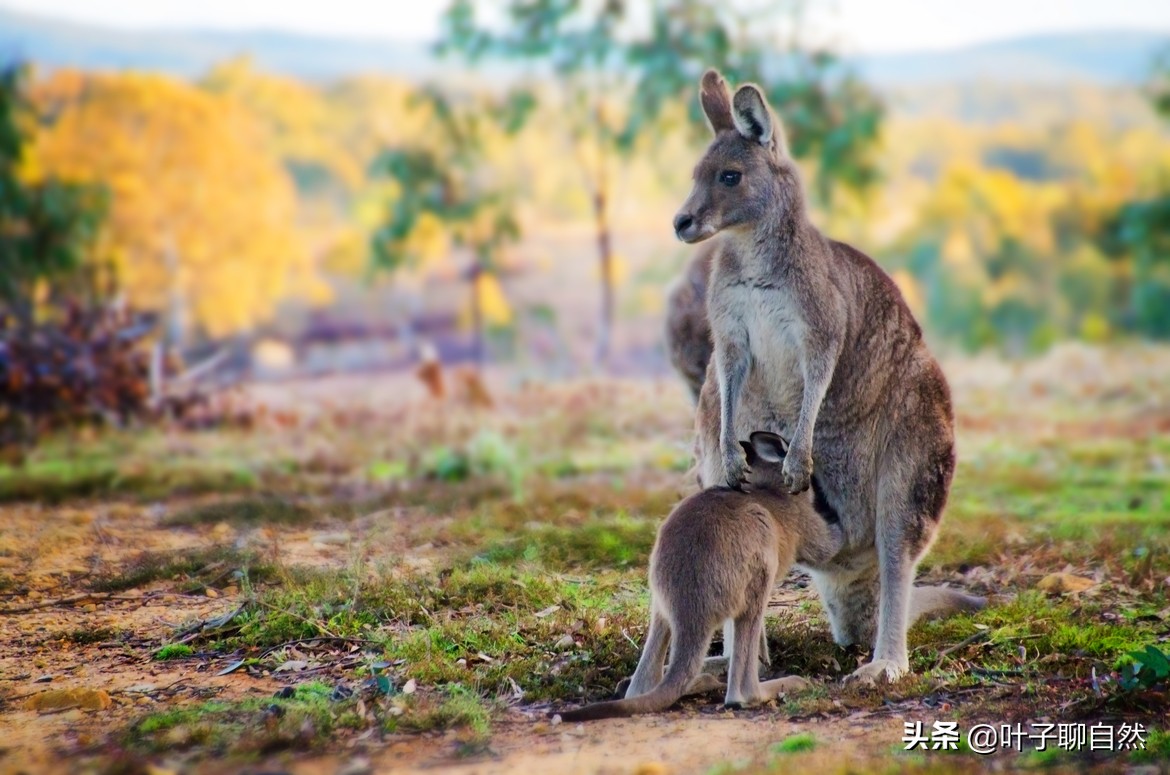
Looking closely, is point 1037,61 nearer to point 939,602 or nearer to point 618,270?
point 618,270

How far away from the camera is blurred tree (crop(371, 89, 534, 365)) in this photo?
20375mm

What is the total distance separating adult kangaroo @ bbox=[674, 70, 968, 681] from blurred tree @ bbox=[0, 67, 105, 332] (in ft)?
46.0

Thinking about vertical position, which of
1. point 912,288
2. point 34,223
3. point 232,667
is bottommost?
point 232,667

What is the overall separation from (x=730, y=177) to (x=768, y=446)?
4.14 ft

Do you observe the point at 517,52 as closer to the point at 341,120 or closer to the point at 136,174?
the point at 136,174

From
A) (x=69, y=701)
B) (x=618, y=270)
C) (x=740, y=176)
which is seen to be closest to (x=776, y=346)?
(x=740, y=176)

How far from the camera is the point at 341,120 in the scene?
37000mm

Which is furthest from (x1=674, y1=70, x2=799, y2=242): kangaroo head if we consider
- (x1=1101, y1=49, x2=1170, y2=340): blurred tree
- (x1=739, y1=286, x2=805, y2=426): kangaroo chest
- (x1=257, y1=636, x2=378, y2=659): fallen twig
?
(x1=1101, y1=49, x2=1170, y2=340): blurred tree

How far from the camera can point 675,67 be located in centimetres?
2025

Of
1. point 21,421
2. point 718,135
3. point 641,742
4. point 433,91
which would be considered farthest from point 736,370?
point 433,91

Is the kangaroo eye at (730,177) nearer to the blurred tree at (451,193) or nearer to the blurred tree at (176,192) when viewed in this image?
the blurred tree at (451,193)

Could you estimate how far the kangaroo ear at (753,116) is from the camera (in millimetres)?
5609

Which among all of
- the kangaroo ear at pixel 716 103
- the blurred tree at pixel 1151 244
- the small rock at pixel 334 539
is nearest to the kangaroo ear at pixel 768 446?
the kangaroo ear at pixel 716 103

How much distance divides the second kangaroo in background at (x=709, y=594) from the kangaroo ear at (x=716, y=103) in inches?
71.2
